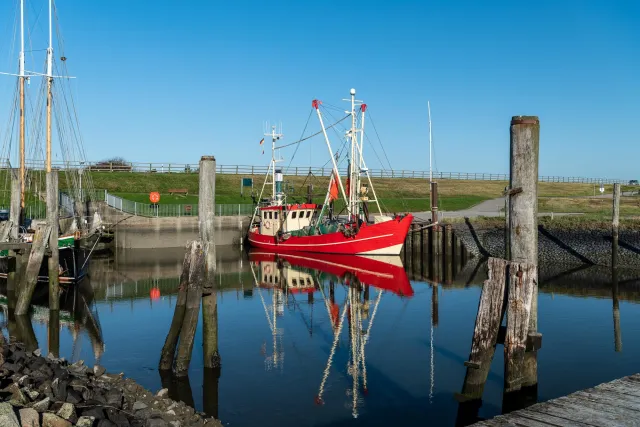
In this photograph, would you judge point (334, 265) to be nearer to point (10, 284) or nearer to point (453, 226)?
point (453, 226)

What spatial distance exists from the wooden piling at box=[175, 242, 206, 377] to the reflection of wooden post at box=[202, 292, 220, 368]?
15.9 inches

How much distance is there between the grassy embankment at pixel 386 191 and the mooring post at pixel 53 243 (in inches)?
1190

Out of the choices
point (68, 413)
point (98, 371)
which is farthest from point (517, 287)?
point (98, 371)

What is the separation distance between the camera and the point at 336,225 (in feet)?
139

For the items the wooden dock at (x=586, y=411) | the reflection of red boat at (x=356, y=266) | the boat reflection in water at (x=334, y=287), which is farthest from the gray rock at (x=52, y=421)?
the reflection of red boat at (x=356, y=266)

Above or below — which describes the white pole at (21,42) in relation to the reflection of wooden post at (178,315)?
above

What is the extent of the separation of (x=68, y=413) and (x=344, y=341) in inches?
398

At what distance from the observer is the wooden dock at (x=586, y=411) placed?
7137 millimetres

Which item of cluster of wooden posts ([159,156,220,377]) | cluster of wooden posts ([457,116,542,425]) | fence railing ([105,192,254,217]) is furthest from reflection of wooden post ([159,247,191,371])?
fence railing ([105,192,254,217])

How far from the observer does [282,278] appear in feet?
104

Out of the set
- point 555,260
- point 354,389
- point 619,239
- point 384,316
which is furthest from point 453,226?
point 354,389

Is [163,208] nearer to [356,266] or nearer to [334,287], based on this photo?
[356,266]

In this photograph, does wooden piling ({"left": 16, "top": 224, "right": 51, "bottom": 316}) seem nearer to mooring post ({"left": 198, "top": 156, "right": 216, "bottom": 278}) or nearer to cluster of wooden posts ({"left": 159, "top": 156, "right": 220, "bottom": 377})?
cluster of wooden posts ({"left": 159, "top": 156, "right": 220, "bottom": 377})

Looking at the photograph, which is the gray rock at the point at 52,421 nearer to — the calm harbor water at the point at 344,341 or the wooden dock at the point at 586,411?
the calm harbor water at the point at 344,341
